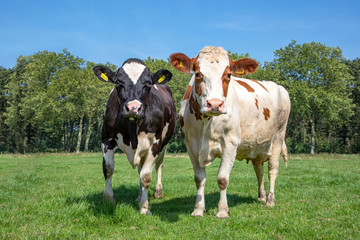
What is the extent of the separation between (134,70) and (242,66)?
6.66 ft

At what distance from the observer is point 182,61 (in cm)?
584

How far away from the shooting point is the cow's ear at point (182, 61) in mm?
5773

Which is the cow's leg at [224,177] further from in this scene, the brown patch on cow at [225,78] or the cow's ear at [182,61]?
the cow's ear at [182,61]

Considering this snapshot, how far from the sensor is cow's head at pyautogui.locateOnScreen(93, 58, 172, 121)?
17.3 feet

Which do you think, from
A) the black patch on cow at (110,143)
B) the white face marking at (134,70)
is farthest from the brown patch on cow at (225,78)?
the black patch on cow at (110,143)

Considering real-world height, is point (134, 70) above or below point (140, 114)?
above

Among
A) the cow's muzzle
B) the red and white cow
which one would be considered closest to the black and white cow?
the red and white cow

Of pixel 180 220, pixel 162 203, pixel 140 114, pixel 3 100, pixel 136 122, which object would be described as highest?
pixel 3 100

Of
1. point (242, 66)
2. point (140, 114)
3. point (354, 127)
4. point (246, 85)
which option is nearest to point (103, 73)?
point (140, 114)

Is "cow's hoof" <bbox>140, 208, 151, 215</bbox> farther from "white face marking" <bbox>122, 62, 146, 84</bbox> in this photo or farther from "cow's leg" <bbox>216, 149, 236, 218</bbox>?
"white face marking" <bbox>122, 62, 146, 84</bbox>

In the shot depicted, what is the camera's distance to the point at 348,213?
597 centimetres

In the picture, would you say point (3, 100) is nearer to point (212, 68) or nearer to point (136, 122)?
point (136, 122)

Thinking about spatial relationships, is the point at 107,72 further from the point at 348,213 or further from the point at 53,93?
the point at 53,93

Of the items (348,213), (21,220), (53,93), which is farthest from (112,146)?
(53,93)
